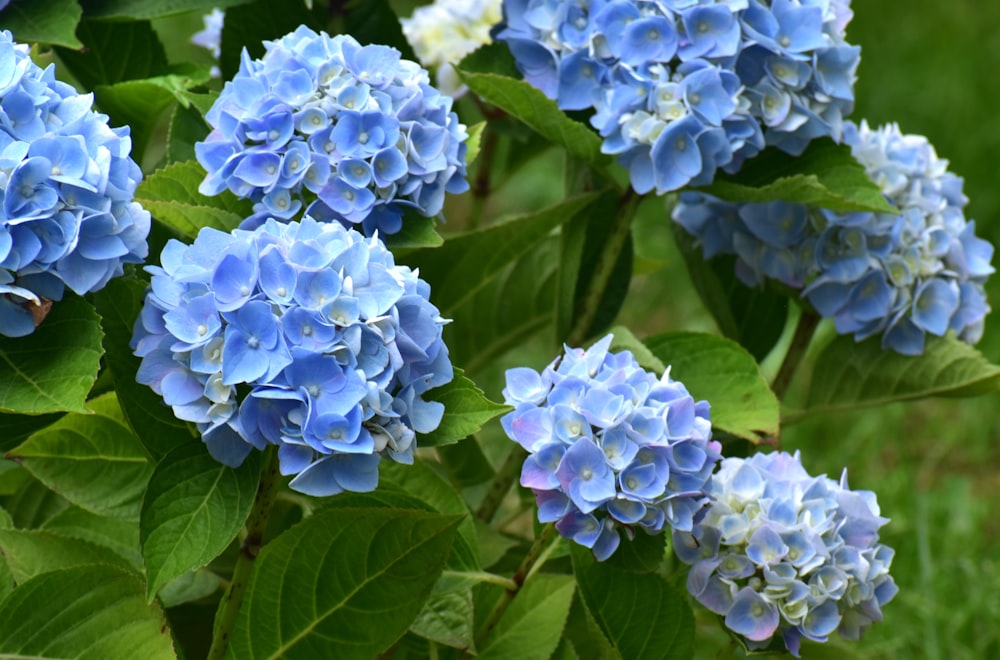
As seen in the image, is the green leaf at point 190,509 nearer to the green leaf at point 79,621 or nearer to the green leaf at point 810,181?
the green leaf at point 79,621

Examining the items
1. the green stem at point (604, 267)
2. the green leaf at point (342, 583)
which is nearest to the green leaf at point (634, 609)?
the green leaf at point (342, 583)

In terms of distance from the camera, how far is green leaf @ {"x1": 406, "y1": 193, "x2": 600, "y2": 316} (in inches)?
54.9

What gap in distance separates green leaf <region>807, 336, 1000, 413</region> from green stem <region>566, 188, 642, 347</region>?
0.29m

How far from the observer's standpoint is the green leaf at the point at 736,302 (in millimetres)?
1579

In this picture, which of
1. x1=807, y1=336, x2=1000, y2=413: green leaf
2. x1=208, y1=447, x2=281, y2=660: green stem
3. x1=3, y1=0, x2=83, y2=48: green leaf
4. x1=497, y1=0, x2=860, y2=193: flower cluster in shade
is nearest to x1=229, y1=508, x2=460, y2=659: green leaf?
x1=208, y1=447, x2=281, y2=660: green stem

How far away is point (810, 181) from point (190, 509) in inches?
26.3

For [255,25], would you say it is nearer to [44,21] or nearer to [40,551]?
[44,21]

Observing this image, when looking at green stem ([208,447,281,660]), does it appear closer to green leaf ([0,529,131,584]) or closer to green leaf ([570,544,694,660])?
green leaf ([0,529,131,584])

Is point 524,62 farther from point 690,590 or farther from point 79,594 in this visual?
point 79,594

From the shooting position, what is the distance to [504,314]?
174cm

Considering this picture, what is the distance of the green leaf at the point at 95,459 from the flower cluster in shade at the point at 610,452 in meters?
0.39

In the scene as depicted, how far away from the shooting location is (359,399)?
0.88 metres

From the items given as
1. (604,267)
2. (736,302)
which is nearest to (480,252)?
(604,267)

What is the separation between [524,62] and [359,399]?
618mm
